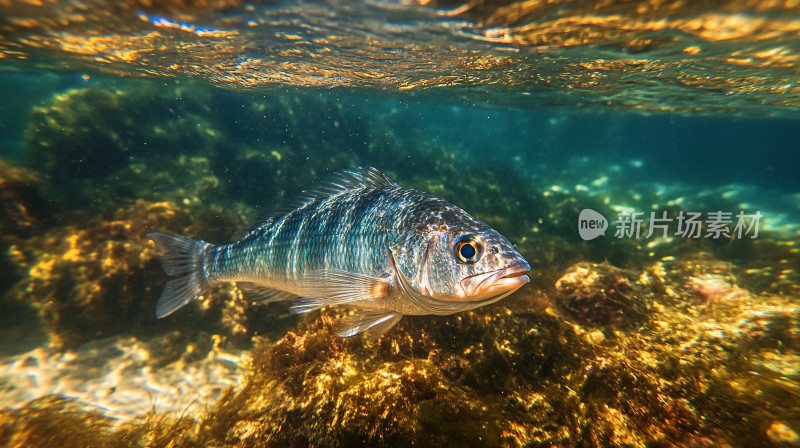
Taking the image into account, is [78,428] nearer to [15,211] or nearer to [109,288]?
[109,288]

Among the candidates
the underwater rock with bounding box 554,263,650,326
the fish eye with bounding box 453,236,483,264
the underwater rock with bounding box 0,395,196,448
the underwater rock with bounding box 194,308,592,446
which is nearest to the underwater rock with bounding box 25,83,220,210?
the underwater rock with bounding box 0,395,196,448

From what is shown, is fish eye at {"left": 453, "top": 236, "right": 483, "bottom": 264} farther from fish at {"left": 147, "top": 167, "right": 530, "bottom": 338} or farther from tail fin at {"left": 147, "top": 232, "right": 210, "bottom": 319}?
tail fin at {"left": 147, "top": 232, "right": 210, "bottom": 319}

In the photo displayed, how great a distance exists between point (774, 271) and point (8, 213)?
15441mm

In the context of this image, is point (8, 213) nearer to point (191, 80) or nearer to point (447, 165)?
point (191, 80)

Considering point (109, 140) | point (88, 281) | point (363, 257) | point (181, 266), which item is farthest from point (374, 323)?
point (109, 140)

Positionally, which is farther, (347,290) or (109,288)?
(109,288)

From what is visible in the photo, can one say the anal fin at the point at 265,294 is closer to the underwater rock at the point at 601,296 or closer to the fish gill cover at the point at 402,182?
the fish gill cover at the point at 402,182

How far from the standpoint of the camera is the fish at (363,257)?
2.57 m

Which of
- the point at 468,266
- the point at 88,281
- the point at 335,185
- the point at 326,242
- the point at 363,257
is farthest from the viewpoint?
the point at 88,281

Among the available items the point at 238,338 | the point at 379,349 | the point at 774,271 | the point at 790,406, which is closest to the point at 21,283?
the point at 238,338

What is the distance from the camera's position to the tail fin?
14.2 feet

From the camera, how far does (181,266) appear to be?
4.42 meters

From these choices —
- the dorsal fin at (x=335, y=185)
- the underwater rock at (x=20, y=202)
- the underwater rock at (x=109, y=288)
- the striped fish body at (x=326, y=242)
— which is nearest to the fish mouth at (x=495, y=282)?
the striped fish body at (x=326, y=242)

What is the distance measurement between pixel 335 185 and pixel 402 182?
720 centimetres
